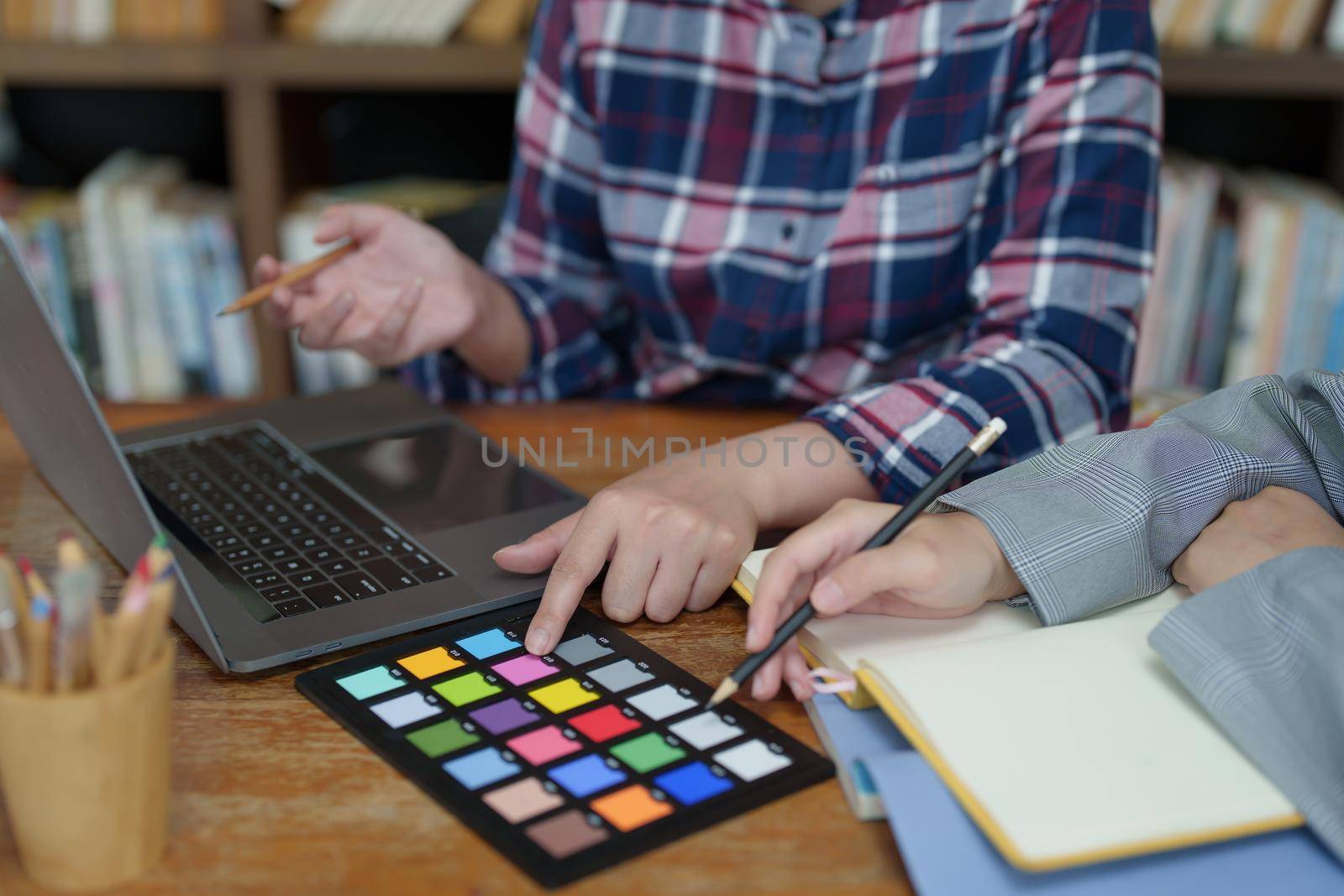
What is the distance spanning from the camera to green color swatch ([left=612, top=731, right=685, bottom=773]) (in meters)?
0.53

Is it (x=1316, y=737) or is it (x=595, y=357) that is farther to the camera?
(x=595, y=357)

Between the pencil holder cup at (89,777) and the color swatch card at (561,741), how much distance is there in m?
0.11

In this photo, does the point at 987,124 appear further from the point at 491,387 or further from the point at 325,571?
the point at 325,571

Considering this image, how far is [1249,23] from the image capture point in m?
1.52

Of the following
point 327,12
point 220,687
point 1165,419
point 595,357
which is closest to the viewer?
point 220,687

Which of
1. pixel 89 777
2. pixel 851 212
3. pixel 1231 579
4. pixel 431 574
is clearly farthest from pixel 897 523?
pixel 851 212

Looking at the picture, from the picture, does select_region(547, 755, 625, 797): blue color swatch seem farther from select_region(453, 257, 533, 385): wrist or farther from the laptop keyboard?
select_region(453, 257, 533, 385): wrist

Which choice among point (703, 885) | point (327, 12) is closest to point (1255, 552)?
point (703, 885)

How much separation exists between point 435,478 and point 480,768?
1.20ft

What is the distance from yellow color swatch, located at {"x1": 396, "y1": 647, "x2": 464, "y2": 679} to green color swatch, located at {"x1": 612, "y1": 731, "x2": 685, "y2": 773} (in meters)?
0.11

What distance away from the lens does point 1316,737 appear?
498 millimetres

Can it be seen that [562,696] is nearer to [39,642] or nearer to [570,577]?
[570,577]

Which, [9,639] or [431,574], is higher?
[9,639]

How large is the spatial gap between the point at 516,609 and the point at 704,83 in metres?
0.59
